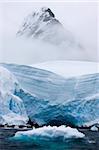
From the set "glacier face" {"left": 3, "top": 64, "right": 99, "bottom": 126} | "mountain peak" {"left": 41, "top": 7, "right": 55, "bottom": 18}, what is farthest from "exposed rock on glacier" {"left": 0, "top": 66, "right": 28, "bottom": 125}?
"mountain peak" {"left": 41, "top": 7, "right": 55, "bottom": 18}

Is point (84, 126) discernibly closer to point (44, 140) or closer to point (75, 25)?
point (44, 140)

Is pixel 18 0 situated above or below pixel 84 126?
above

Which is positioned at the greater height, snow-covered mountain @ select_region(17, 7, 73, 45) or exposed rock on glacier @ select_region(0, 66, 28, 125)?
snow-covered mountain @ select_region(17, 7, 73, 45)

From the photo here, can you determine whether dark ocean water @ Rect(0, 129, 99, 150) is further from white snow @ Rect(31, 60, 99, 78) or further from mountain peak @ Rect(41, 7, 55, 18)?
mountain peak @ Rect(41, 7, 55, 18)

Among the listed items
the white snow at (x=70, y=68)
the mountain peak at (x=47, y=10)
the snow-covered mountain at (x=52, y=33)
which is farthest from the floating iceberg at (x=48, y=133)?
the mountain peak at (x=47, y=10)

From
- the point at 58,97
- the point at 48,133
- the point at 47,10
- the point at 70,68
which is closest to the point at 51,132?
the point at 48,133

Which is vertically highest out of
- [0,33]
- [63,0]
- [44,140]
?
[63,0]

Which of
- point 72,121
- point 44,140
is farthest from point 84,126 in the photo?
point 44,140

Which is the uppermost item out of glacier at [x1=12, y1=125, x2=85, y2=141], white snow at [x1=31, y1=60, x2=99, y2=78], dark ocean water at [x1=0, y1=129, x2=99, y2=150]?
white snow at [x1=31, y1=60, x2=99, y2=78]

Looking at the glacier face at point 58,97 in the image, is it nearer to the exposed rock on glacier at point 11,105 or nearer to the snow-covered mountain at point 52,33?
the exposed rock on glacier at point 11,105
